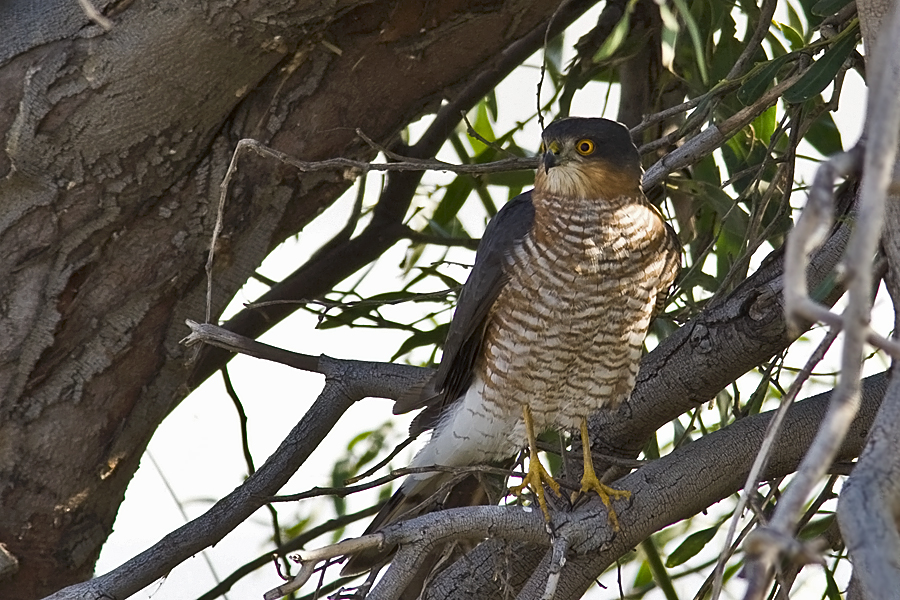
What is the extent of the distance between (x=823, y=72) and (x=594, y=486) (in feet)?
3.59

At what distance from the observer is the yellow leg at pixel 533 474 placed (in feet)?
8.69

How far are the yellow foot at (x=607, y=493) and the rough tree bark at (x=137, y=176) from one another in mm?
984

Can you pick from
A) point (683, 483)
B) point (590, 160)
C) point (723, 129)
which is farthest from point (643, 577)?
point (723, 129)

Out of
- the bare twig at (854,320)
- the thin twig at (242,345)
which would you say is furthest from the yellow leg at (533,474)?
the bare twig at (854,320)

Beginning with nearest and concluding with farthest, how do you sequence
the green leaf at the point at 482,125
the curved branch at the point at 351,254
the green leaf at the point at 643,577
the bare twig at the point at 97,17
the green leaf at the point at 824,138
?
the bare twig at the point at 97,17 → the green leaf at the point at 824,138 → the curved branch at the point at 351,254 → the green leaf at the point at 643,577 → the green leaf at the point at 482,125

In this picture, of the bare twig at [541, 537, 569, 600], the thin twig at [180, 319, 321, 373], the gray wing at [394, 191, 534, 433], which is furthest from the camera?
the gray wing at [394, 191, 534, 433]

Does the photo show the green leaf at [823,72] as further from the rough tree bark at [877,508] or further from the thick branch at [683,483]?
the rough tree bark at [877,508]

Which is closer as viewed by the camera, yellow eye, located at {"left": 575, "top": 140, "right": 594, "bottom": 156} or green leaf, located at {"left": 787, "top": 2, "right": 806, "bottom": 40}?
yellow eye, located at {"left": 575, "top": 140, "right": 594, "bottom": 156}

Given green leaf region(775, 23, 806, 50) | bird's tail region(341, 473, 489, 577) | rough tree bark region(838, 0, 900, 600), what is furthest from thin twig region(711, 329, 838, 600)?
green leaf region(775, 23, 806, 50)

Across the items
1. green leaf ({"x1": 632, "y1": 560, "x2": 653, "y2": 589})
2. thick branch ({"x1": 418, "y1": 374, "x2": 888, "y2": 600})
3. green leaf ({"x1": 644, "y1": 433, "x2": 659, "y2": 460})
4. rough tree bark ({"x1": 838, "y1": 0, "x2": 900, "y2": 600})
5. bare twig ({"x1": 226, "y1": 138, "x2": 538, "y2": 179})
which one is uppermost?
bare twig ({"x1": 226, "y1": 138, "x2": 538, "y2": 179})

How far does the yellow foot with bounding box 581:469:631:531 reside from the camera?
7.71 ft

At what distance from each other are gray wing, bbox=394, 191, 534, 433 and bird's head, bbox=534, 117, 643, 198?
120mm

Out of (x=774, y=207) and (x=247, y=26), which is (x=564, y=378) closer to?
(x=774, y=207)

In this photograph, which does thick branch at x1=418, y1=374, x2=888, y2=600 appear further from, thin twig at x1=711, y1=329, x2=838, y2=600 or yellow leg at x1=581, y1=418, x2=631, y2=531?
thin twig at x1=711, y1=329, x2=838, y2=600
